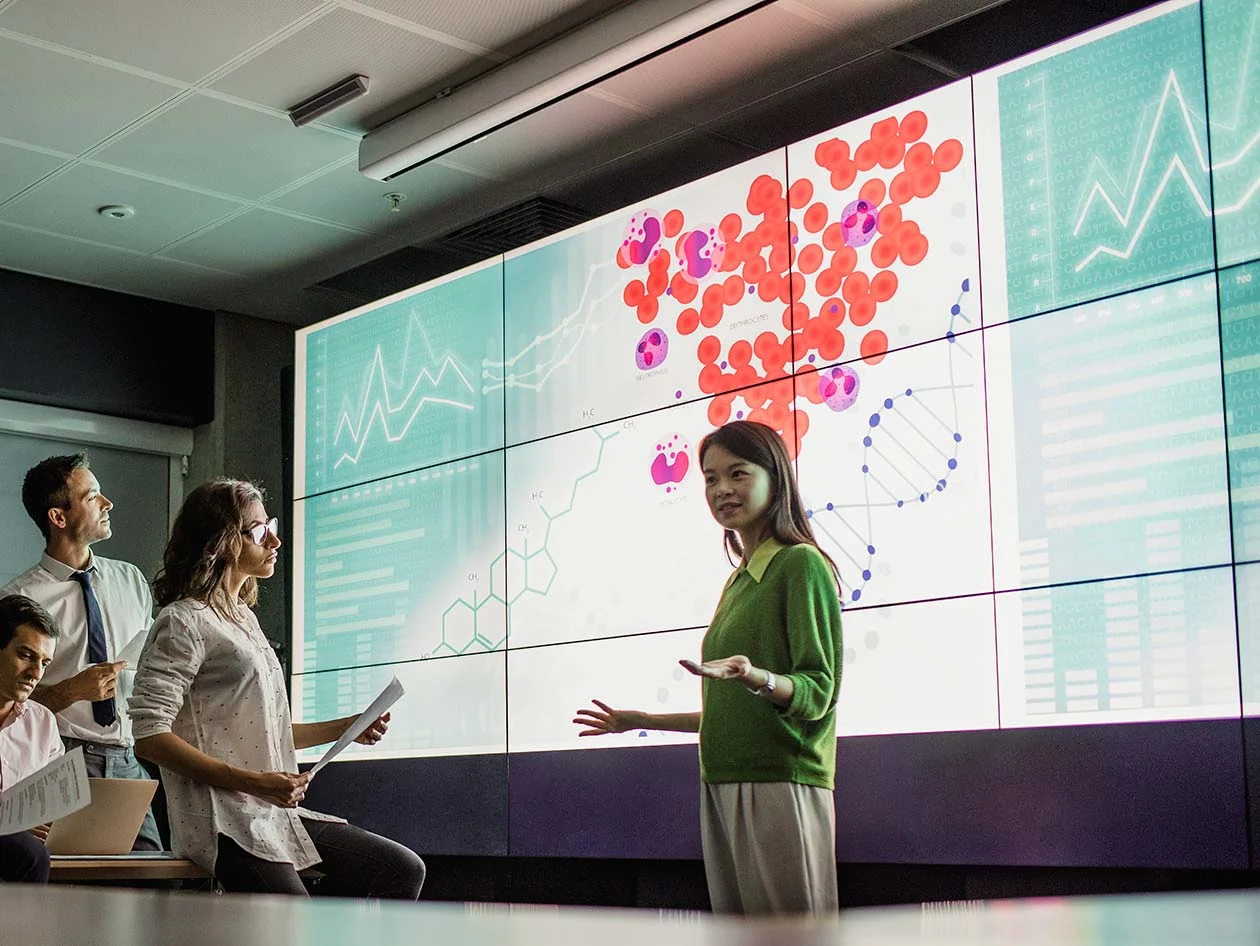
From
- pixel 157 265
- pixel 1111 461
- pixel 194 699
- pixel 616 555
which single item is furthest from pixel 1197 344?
pixel 157 265

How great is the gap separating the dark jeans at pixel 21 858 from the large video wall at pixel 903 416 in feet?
6.11

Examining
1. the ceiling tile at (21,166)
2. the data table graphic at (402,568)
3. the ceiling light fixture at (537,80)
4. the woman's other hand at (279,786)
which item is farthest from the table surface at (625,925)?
the ceiling tile at (21,166)

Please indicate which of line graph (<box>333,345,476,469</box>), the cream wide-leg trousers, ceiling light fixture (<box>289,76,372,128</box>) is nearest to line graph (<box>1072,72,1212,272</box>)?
the cream wide-leg trousers

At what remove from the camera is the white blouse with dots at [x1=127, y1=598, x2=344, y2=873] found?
230cm

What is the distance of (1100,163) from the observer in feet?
10.3

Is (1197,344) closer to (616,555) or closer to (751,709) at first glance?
(751,709)

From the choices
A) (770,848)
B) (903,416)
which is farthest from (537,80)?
(770,848)

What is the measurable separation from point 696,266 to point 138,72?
5.16ft

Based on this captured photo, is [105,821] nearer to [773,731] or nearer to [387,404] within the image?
[773,731]

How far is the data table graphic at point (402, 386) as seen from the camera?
4.59 meters

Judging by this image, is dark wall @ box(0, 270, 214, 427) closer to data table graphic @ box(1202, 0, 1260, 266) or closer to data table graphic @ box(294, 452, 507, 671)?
data table graphic @ box(294, 452, 507, 671)

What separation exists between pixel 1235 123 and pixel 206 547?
216cm

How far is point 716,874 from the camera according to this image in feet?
9.14

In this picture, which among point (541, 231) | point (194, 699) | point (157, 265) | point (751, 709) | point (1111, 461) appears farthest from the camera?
point (157, 265)
